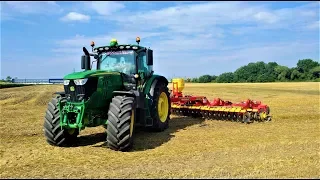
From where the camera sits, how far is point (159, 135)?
11273mm

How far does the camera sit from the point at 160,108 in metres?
12.2

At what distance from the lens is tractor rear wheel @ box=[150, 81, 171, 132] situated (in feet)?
37.5

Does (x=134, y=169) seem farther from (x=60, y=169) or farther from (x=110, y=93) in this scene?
(x=110, y=93)

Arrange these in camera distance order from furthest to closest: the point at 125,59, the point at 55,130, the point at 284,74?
1. the point at 284,74
2. the point at 125,59
3. the point at 55,130

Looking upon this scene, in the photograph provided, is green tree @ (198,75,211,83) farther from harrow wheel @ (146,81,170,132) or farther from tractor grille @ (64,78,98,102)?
tractor grille @ (64,78,98,102)

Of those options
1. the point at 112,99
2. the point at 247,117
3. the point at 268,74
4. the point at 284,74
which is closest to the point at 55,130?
the point at 112,99

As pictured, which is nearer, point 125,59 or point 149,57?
point 149,57

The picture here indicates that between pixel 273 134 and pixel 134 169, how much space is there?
552 cm

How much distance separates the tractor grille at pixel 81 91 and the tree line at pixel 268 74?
6442 cm

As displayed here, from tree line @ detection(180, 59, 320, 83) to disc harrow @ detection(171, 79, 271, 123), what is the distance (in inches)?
2271

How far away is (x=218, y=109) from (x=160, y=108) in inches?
115

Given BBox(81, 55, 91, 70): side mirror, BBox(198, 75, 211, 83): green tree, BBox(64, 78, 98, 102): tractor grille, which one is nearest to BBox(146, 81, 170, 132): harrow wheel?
BBox(81, 55, 91, 70): side mirror

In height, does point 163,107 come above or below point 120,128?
above

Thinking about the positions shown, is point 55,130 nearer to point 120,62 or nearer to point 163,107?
point 120,62
